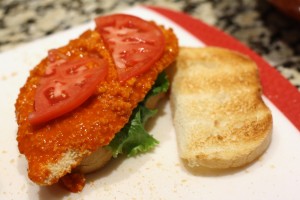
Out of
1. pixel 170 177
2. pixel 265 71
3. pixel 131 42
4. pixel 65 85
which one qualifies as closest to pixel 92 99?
pixel 65 85

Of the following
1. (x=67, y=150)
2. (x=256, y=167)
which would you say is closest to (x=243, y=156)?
(x=256, y=167)

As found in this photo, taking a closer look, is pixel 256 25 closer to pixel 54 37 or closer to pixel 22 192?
pixel 54 37

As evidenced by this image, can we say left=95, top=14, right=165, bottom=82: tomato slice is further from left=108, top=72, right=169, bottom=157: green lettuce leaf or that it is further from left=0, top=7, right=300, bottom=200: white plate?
left=0, top=7, right=300, bottom=200: white plate

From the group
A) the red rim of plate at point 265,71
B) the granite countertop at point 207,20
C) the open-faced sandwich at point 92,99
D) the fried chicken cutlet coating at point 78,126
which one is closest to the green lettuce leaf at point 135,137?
the open-faced sandwich at point 92,99

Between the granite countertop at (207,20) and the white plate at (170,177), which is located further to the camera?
the granite countertop at (207,20)

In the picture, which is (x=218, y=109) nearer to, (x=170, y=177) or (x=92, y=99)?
(x=170, y=177)

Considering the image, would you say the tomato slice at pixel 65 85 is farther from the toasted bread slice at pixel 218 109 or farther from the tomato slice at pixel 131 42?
the toasted bread slice at pixel 218 109
